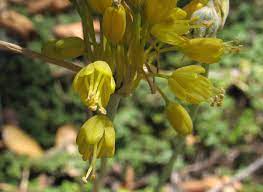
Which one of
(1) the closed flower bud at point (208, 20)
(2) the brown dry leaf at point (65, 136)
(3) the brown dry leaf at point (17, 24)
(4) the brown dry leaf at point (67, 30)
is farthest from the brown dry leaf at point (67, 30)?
(1) the closed flower bud at point (208, 20)

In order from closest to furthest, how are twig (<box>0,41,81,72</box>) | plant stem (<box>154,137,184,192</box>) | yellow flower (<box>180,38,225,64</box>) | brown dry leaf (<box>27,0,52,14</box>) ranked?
yellow flower (<box>180,38,225,64</box>) < twig (<box>0,41,81,72</box>) < plant stem (<box>154,137,184,192</box>) < brown dry leaf (<box>27,0,52,14</box>)

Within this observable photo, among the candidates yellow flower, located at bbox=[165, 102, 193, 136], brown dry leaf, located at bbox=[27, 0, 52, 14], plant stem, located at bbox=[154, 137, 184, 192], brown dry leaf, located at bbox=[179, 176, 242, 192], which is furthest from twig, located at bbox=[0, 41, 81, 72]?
brown dry leaf, located at bbox=[27, 0, 52, 14]

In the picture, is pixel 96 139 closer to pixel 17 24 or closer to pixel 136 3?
pixel 136 3

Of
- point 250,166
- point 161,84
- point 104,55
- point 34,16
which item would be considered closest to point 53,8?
point 34,16

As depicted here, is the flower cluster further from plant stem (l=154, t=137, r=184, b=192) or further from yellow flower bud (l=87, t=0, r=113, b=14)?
plant stem (l=154, t=137, r=184, b=192)

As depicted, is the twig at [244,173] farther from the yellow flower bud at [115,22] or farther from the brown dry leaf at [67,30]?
the yellow flower bud at [115,22]

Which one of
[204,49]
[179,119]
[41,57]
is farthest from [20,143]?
[204,49]
